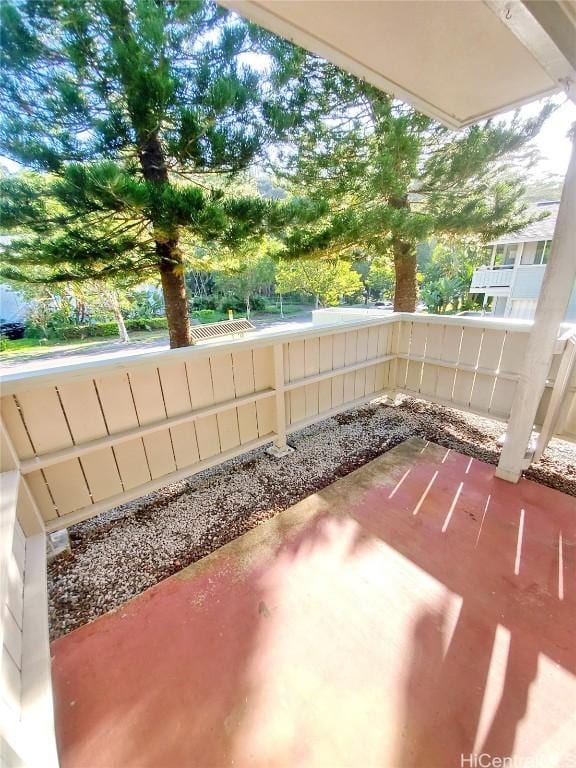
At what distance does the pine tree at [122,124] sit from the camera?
3164mm

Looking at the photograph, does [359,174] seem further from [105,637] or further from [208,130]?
[105,637]

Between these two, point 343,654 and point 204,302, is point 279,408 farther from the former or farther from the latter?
point 204,302

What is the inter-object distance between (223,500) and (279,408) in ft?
2.98

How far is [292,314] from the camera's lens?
26.8 metres

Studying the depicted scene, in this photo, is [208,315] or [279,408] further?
[208,315]

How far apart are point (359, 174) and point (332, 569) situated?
4.97 meters

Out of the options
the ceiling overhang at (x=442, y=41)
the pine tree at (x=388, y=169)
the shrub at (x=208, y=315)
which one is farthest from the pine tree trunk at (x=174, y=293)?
the shrub at (x=208, y=315)

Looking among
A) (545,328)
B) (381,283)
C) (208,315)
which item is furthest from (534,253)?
(208,315)

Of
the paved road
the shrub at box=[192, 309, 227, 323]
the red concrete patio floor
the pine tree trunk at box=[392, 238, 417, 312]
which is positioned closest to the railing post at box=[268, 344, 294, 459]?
the red concrete patio floor

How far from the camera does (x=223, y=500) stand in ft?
→ 7.94

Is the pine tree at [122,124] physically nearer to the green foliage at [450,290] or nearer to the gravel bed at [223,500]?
the gravel bed at [223,500]

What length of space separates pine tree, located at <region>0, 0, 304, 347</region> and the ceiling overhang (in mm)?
2399

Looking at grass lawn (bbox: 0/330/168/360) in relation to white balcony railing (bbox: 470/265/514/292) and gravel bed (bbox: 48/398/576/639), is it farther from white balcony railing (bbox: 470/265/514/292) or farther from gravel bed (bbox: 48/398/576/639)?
white balcony railing (bbox: 470/265/514/292)

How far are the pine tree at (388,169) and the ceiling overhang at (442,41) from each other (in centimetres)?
218
